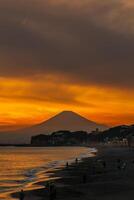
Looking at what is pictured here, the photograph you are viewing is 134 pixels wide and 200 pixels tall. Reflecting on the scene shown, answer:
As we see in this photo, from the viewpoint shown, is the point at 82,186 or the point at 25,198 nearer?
the point at 25,198

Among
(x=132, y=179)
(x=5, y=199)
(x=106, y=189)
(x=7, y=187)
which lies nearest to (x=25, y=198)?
(x=5, y=199)

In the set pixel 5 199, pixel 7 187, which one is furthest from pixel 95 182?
pixel 5 199

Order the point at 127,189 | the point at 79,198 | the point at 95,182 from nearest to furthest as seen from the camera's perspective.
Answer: the point at 79,198 → the point at 127,189 → the point at 95,182

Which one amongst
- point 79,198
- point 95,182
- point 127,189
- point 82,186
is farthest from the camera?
point 95,182

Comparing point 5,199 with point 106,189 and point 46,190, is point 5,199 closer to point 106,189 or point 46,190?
point 46,190

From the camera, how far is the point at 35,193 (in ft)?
126

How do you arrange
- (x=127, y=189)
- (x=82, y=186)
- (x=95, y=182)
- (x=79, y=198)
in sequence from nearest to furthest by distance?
1. (x=79, y=198)
2. (x=127, y=189)
3. (x=82, y=186)
4. (x=95, y=182)

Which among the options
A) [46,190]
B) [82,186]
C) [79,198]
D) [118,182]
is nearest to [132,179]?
[118,182]

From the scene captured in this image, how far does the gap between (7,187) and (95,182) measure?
9.18m

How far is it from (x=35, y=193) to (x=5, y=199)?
11.5 feet

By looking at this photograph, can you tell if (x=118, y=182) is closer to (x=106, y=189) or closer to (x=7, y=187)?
(x=106, y=189)

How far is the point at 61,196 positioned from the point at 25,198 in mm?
2904

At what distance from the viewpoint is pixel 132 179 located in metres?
46.6

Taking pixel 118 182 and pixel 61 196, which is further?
pixel 118 182
